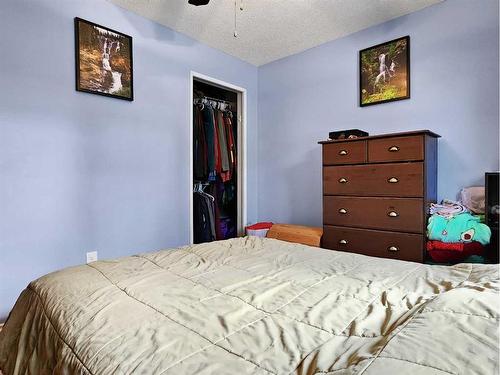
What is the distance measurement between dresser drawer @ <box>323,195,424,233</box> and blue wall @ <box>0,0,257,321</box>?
4.83 ft

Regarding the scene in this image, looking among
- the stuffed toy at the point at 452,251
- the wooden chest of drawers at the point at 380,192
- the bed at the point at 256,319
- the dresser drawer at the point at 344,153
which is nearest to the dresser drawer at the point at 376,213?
the wooden chest of drawers at the point at 380,192

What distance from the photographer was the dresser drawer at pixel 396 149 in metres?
2.11

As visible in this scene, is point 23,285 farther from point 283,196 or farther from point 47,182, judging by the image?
point 283,196

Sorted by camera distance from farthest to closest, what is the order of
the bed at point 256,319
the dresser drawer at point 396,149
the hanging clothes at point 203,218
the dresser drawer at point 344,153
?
the hanging clothes at point 203,218, the dresser drawer at point 344,153, the dresser drawer at point 396,149, the bed at point 256,319

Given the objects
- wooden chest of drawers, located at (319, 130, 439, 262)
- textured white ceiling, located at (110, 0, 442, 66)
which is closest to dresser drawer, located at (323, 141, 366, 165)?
wooden chest of drawers, located at (319, 130, 439, 262)

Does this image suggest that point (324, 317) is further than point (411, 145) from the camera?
No

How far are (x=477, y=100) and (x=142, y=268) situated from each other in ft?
8.68

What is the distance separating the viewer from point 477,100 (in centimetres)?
227

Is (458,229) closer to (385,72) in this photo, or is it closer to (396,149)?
(396,149)

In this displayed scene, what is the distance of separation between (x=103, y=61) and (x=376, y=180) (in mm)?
2416

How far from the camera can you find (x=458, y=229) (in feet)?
6.63

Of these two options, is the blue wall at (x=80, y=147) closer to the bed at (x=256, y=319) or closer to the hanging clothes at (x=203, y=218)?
the hanging clothes at (x=203, y=218)

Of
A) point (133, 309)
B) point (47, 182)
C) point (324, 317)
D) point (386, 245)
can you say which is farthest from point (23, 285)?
point (386, 245)

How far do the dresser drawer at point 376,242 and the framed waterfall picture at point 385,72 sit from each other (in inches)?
49.8
